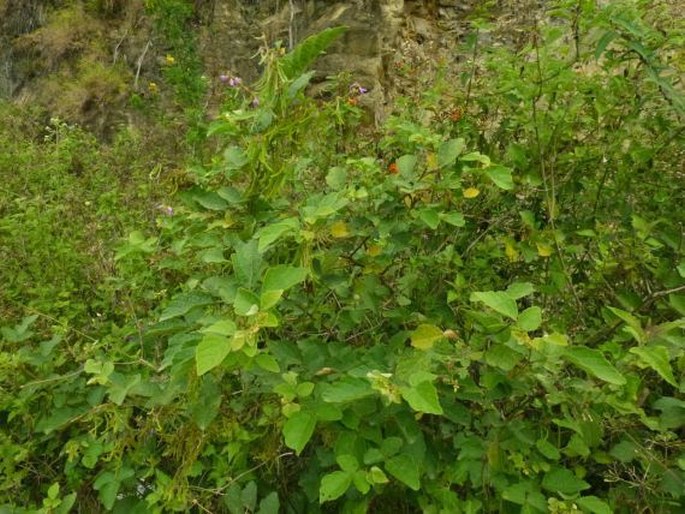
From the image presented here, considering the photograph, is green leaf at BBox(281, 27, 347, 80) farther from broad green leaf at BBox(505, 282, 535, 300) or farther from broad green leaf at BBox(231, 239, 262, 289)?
broad green leaf at BBox(505, 282, 535, 300)

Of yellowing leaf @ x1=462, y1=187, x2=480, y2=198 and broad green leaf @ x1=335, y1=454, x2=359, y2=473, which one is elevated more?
yellowing leaf @ x1=462, y1=187, x2=480, y2=198

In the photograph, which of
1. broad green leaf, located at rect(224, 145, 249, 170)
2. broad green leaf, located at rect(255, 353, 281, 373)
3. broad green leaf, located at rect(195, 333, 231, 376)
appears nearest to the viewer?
broad green leaf, located at rect(195, 333, 231, 376)

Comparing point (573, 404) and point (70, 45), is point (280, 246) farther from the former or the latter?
point (70, 45)

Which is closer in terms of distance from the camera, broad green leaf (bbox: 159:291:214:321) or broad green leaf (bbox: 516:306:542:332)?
broad green leaf (bbox: 516:306:542:332)

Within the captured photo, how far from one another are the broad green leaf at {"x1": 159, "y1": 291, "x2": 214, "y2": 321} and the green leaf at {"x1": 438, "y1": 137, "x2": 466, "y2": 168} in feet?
2.25

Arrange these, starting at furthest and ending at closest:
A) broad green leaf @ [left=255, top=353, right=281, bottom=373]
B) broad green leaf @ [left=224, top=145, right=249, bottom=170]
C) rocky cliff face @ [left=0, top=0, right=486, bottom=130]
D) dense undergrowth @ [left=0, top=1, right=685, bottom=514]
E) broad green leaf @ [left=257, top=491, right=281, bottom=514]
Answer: rocky cliff face @ [left=0, top=0, right=486, bottom=130] < broad green leaf @ [left=224, top=145, right=249, bottom=170] < broad green leaf @ [left=257, top=491, right=281, bottom=514] < dense undergrowth @ [left=0, top=1, right=685, bottom=514] < broad green leaf @ [left=255, top=353, right=281, bottom=373]

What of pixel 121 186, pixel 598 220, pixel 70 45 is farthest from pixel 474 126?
pixel 70 45

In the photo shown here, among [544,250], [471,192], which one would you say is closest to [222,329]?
[471,192]

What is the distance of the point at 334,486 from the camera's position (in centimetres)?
119

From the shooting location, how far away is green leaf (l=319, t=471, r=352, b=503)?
46.5 inches

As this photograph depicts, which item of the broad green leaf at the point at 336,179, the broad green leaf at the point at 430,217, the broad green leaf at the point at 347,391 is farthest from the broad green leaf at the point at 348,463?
the broad green leaf at the point at 336,179

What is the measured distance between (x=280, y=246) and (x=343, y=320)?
0.30 meters

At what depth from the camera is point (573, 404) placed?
129 cm

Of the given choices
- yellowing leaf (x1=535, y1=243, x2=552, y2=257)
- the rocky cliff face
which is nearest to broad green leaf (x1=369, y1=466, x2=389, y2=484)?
yellowing leaf (x1=535, y1=243, x2=552, y2=257)
